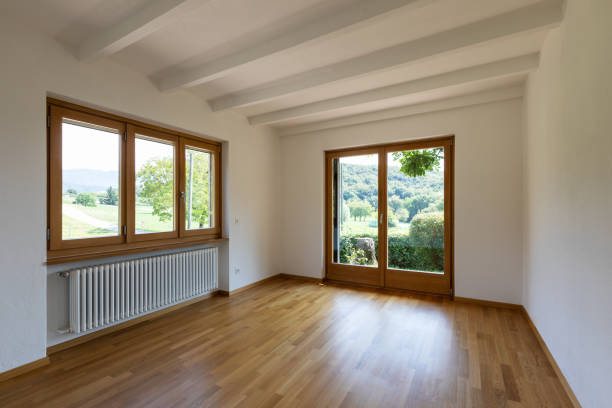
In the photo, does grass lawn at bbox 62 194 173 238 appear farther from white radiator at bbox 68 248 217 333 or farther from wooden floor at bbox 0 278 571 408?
wooden floor at bbox 0 278 571 408

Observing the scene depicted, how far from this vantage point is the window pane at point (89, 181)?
2877 millimetres

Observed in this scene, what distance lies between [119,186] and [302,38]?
2.57 m

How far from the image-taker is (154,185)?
364 cm

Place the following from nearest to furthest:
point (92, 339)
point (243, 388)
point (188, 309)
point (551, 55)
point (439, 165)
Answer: point (243, 388) → point (551, 55) → point (92, 339) → point (188, 309) → point (439, 165)

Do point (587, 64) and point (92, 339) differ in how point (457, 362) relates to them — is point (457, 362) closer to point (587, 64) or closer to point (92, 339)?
point (587, 64)

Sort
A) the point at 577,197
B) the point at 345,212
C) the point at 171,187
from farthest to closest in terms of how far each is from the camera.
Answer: the point at 345,212 → the point at 171,187 → the point at 577,197

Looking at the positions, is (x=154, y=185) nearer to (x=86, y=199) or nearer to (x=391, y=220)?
(x=86, y=199)

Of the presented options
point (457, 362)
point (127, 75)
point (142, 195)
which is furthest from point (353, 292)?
point (127, 75)

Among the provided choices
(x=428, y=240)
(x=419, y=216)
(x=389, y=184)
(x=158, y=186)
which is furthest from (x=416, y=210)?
(x=158, y=186)

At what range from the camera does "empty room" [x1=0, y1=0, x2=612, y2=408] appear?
6.79ft

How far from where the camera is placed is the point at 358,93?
12.8ft

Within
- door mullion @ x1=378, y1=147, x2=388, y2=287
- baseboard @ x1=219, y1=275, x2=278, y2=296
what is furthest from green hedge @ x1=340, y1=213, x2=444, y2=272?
baseboard @ x1=219, y1=275, x2=278, y2=296

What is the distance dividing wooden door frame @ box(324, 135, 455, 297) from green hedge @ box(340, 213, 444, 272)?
86mm

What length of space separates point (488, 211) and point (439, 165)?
94cm
